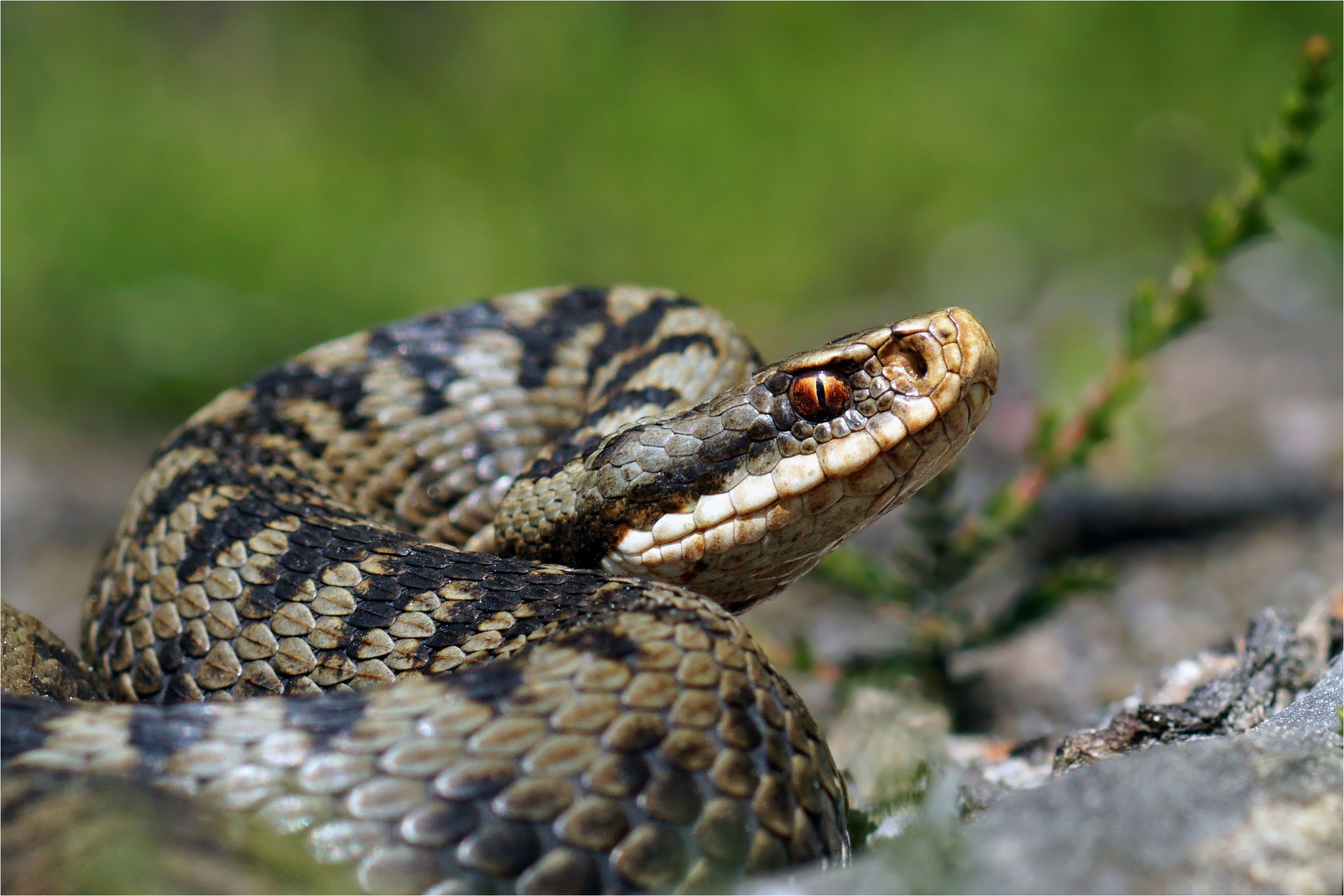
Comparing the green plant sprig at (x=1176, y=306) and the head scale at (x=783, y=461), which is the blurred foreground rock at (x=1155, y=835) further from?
the green plant sprig at (x=1176, y=306)

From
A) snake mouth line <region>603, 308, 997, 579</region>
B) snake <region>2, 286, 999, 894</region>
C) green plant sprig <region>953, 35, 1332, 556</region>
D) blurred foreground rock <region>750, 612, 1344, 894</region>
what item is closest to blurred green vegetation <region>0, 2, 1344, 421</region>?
green plant sprig <region>953, 35, 1332, 556</region>

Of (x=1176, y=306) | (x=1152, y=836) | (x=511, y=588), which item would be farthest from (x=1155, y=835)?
(x=1176, y=306)

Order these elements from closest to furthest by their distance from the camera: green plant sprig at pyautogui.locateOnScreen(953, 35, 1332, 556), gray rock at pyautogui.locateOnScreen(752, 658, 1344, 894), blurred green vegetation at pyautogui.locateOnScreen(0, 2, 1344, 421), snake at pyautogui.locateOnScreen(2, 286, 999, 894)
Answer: gray rock at pyautogui.locateOnScreen(752, 658, 1344, 894) → snake at pyautogui.locateOnScreen(2, 286, 999, 894) → green plant sprig at pyautogui.locateOnScreen(953, 35, 1332, 556) → blurred green vegetation at pyautogui.locateOnScreen(0, 2, 1344, 421)

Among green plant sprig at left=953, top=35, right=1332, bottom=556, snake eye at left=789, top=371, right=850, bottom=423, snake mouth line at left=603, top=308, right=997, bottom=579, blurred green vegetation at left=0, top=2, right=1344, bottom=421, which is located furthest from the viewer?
blurred green vegetation at left=0, top=2, right=1344, bottom=421

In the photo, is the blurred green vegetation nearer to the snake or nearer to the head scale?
the snake

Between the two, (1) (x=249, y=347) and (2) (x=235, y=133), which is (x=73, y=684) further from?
(2) (x=235, y=133)

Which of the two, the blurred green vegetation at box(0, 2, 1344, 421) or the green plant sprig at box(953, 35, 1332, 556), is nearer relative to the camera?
the green plant sprig at box(953, 35, 1332, 556)

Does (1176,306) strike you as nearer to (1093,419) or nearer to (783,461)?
(1093,419)

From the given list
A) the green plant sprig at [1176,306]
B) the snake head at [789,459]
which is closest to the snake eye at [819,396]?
the snake head at [789,459]
